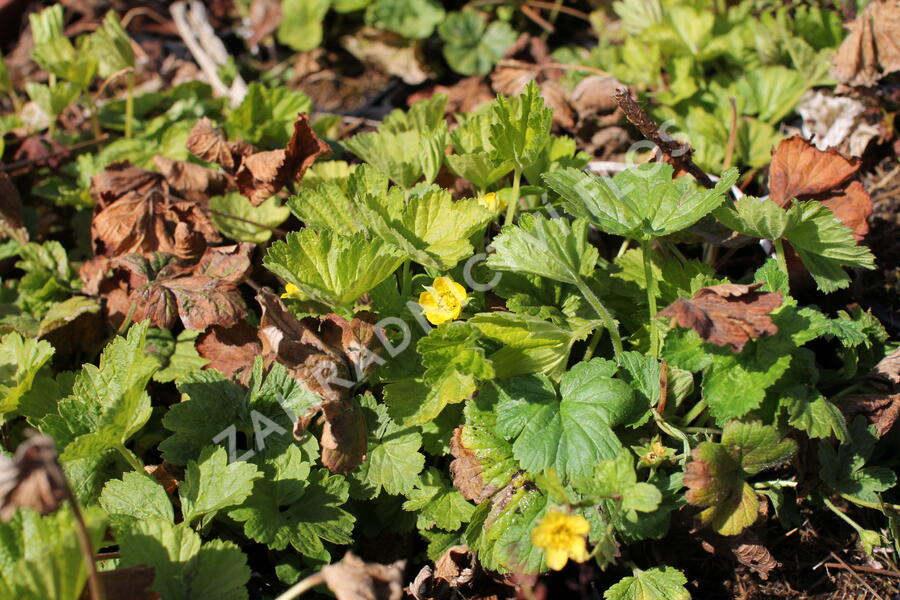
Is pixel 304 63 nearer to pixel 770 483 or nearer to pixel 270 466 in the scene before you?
pixel 270 466

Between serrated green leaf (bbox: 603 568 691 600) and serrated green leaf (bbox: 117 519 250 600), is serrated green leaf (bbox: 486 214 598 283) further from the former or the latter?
serrated green leaf (bbox: 117 519 250 600)

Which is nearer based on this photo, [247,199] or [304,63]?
[247,199]

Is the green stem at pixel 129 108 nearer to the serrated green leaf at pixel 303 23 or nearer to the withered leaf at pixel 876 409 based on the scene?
the serrated green leaf at pixel 303 23

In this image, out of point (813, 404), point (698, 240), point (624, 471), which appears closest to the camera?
point (624, 471)

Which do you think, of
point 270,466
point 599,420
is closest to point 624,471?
point 599,420

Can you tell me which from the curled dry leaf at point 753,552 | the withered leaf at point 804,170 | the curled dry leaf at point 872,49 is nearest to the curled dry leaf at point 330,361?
the curled dry leaf at point 753,552

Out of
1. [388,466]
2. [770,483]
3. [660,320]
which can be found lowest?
[770,483]

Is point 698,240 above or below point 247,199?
below

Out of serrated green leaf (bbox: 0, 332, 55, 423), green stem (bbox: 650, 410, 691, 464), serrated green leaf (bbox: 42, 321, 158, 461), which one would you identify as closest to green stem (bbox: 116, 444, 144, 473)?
serrated green leaf (bbox: 42, 321, 158, 461)
